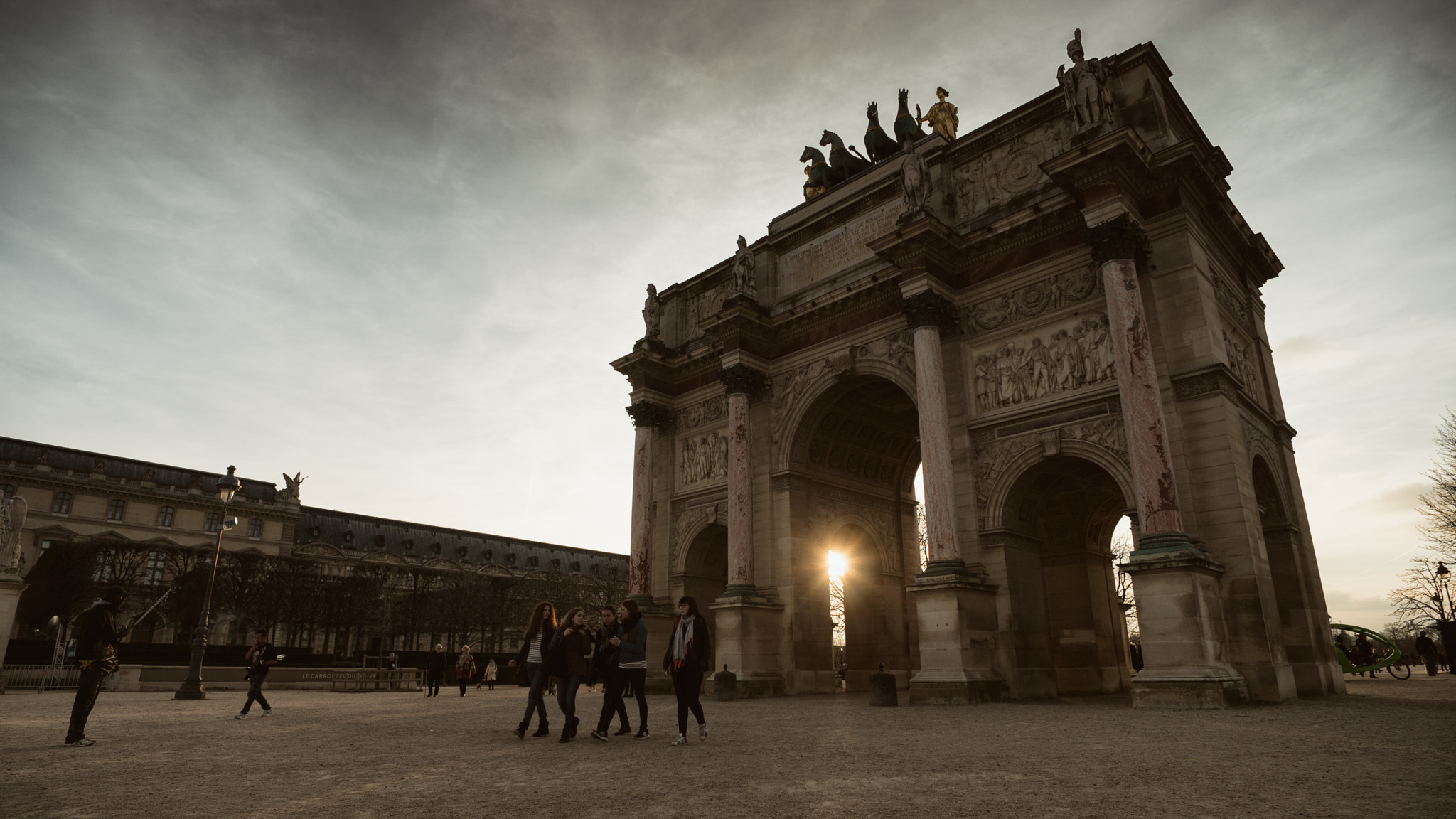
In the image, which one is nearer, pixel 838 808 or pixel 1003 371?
pixel 838 808

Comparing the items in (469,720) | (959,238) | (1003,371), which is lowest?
(469,720)

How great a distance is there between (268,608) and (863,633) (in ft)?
190

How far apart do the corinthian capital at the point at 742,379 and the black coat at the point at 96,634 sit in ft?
63.0

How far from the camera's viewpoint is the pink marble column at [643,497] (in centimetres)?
2875

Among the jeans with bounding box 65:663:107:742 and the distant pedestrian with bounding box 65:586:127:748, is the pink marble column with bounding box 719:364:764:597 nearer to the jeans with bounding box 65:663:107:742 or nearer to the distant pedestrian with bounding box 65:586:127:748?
the distant pedestrian with bounding box 65:586:127:748

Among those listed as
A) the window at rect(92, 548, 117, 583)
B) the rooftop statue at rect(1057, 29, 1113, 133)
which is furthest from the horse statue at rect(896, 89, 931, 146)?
the window at rect(92, 548, 117, 583)

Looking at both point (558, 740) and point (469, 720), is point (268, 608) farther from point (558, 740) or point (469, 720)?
point (558, 740)

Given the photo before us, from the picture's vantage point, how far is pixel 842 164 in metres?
30.7

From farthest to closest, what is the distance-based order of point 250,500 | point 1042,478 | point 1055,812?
point 250,500 < point 1042,478 < point 1055,812

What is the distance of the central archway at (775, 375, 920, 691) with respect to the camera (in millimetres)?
25906

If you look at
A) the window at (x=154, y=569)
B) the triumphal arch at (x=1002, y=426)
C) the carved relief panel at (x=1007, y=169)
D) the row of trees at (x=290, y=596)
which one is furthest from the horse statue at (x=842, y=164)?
the window at (x=154, y=569)

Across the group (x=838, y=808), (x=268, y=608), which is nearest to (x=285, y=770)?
(x=838, y=808)

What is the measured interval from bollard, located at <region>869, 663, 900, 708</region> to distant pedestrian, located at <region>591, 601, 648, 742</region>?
839 cm

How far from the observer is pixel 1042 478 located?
71.6ft
